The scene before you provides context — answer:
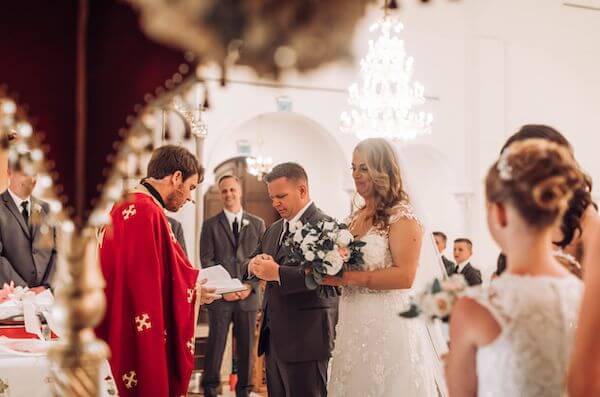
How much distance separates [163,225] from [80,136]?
7.11 feet

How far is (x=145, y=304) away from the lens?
3.71 metres

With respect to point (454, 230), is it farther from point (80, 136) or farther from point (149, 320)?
point (80, 136)

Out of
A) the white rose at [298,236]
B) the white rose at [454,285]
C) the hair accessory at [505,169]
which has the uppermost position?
the hair accessory at [505,169]

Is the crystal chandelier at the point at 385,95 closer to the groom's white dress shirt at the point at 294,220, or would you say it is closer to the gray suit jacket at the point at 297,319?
the groom's white dress shirt at the point at 294,220

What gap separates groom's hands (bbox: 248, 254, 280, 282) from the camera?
13.3ft

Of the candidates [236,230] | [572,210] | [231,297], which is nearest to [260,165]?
[236,230]

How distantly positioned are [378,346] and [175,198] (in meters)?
1.47

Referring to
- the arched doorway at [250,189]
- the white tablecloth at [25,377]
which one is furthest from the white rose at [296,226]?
the arched doorway at [250,189]

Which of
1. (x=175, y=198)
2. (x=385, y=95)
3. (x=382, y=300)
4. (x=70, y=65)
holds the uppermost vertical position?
(x=385, y=95)

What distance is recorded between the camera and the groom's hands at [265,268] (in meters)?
4.07

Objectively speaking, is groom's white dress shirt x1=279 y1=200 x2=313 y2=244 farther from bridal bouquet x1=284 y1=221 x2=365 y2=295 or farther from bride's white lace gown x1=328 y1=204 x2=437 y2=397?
bride's white lace gown x1=328 y1=204 x2=437 y2=397

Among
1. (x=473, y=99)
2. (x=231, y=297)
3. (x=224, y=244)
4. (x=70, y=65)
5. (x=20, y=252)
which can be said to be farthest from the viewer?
(x=473, y=99)

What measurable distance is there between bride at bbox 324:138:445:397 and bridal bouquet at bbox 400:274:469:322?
173 cm

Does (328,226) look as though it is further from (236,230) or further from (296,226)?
(236,230)
